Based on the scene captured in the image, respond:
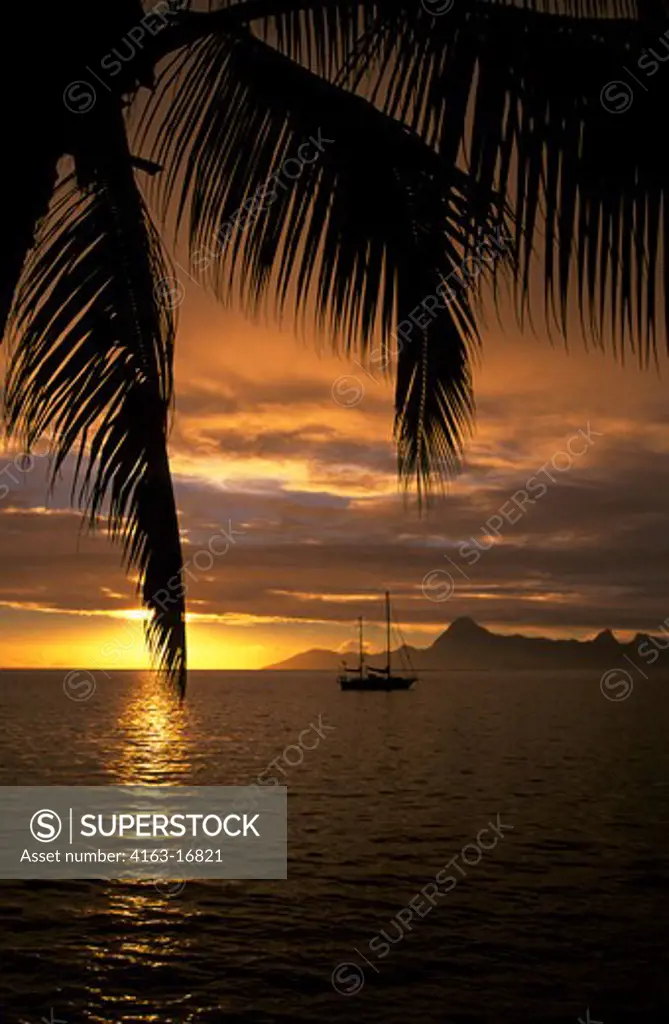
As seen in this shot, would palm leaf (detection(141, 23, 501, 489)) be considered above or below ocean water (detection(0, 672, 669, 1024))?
above

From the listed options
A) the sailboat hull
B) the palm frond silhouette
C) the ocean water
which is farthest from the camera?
the sailboat hull

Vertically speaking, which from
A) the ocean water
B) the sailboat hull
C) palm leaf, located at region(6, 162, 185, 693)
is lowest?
the ocean water

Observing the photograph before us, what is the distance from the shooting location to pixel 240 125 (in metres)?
3.80

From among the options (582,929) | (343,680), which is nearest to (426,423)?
(582,929)

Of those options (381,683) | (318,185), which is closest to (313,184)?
(318,185)

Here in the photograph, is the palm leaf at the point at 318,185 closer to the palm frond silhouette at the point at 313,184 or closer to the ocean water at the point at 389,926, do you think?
the palm frond silhouette at the point at 313,184

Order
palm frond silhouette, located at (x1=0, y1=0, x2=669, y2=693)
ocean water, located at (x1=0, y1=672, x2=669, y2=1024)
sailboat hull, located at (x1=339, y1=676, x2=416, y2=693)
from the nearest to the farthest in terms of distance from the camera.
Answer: palm frond silhouette, located at (x1=0, y1=0, x2=669, y2=693), ocean water, located at (x1=0, y1=672, x2=669, y2=1024), sailboat hull, located at (x1=339, y1=676, x2=416, y2=693)

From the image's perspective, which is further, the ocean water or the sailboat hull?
the sailboat hull

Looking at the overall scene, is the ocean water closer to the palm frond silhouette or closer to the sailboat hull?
the palm frond silhouette

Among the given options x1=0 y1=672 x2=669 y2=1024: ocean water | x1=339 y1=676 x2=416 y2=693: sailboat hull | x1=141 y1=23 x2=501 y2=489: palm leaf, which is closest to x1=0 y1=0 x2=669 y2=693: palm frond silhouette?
x1=141 y1=23 x2=501 y2=489: palm leaf

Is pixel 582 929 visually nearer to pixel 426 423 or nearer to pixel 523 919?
pixel 523 919

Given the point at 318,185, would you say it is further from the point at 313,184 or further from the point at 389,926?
the point at 389,926

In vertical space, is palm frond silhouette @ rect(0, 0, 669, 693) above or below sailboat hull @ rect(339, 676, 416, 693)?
below

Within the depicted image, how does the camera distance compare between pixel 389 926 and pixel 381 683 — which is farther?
pixel 381 683
